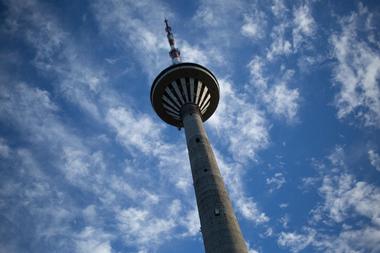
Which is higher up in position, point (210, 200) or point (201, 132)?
point (201, 132)

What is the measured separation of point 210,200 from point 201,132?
7.67 m

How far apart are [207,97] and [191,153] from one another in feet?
32.9

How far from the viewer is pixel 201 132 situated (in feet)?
98.5

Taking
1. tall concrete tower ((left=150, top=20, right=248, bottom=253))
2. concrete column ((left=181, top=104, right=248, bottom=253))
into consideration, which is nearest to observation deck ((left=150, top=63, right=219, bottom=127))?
tall concrete tower ((left=150, top=20, right=248, bottom=253))

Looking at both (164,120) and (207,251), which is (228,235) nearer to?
(207,251)

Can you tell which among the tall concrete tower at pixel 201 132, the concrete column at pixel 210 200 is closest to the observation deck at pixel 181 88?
the tall concrete tower at pixel 201 132

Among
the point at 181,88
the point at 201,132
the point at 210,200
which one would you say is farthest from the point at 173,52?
the point at 210,200

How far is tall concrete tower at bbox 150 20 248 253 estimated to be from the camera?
2178 cm

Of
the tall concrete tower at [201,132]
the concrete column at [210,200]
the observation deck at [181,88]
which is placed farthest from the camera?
the observation deck at [181,88]

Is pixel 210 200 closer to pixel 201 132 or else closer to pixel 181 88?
pixel 201 132

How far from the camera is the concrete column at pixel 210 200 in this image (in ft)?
69.7

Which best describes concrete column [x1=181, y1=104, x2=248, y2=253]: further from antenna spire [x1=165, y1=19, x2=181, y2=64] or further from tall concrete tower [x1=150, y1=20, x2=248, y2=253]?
antenna spire [x1=165, y1=19, x2=181, y2=64]

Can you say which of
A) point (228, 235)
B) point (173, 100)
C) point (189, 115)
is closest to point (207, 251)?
point (228, 235)

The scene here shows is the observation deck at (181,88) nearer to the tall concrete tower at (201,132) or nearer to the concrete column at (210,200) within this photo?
the tall concrete tower at (201,132)
